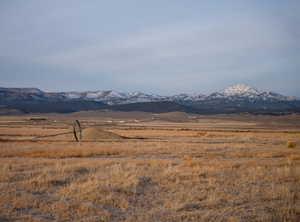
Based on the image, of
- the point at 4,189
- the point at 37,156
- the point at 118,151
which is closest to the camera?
the point at 4,189

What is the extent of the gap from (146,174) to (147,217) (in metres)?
6.53

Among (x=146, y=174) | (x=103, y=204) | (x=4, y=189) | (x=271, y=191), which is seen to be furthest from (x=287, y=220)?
(x=4, y=189)

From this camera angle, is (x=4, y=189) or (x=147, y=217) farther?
(x=4, y=189)

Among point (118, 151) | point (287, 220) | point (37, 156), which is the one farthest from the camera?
point (118, 151)

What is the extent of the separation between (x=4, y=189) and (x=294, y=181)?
11.2 m

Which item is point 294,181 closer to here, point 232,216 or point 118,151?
point 232,216

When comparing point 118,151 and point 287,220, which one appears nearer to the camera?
point 287,220

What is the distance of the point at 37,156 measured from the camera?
22.8 meters

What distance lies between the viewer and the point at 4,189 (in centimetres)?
1134

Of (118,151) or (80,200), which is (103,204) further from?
(118,151)

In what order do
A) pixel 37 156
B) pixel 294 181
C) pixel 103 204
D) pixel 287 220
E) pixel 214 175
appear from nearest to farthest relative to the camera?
pixel 287 220 → pixel 103 204 → pixel 294 181 → pixel 214 175 → pixel 37 156

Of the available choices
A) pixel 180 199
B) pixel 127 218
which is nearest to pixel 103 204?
pixel 127 218

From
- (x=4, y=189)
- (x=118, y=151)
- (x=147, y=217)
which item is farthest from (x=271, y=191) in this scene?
(x=118, y=151)

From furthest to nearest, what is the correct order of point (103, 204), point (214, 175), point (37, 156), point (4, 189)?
point (37, 156) < point (214, 175) < point (4, 189) < point (103, 204)
